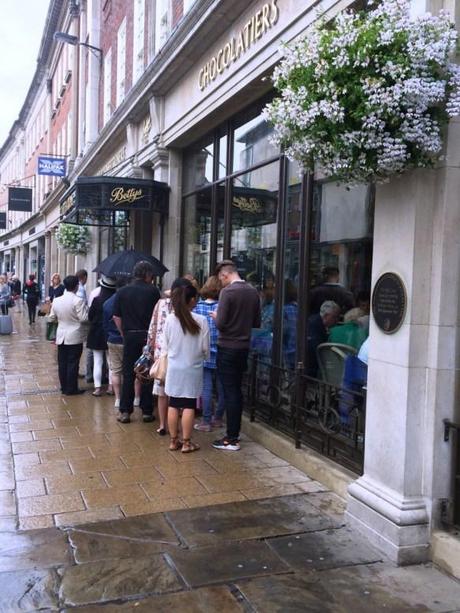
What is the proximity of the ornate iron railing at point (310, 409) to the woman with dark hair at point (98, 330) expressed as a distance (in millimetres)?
2531

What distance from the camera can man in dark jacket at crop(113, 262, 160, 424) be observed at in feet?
22.8

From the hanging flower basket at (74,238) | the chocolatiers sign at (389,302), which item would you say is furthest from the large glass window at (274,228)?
the hanging flower basket at (74,238)

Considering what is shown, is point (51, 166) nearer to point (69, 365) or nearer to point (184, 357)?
point (69, 365)

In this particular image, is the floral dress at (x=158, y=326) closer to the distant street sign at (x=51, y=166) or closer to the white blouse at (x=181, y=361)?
the white blouse at (x=181, y=361)

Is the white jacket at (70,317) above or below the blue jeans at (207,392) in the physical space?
above

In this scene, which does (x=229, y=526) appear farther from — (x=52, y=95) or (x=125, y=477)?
(x=52, y=95)

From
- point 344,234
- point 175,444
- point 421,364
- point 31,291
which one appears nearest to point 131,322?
point 175,444

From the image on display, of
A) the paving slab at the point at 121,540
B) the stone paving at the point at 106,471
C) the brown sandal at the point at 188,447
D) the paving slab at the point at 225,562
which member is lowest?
the stone paving at the point at 106,471

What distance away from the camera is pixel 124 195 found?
10453 millimetres

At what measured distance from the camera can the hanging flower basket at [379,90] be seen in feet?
11.0

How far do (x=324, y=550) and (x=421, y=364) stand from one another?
1323 millimetres

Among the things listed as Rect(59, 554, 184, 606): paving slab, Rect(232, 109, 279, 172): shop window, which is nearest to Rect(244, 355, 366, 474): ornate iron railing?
Rect(59, 554, 184, 606): paving slab

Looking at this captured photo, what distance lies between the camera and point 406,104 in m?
3.36

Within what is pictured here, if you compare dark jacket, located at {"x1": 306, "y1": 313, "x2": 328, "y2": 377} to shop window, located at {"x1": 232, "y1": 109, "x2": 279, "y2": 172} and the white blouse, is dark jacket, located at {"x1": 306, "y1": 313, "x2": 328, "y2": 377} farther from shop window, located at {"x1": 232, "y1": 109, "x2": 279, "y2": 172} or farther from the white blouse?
shop window, located at {"x1": 232, "y1": 109, "x2": 279, "y2": 172}
